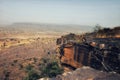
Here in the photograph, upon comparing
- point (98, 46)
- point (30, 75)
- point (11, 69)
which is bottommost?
point (11, 69)

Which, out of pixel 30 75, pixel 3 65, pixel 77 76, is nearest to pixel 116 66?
pixel 77 76

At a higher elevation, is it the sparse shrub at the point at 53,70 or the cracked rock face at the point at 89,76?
the cracked rock face at the point at 89,76

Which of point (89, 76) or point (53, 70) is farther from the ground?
point (89, 76)

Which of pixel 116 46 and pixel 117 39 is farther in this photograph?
pixel 117 39

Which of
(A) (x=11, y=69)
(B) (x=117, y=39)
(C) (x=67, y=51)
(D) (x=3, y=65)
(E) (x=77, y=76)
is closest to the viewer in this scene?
(E) (x=77, y=76)

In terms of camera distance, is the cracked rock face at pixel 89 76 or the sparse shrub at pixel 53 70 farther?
the sparse shrub at pixel 53 70

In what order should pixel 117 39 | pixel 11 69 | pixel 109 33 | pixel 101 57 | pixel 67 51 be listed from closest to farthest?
pixel 101 57, pixel 117 39, pixel 109 33, pixel 67 51, pixel 11 69

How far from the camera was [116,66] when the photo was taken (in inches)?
666

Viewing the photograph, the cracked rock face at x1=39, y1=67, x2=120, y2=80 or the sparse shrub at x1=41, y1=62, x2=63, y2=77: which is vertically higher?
the cracked rock face at x1=39, y1=67, x2=120, y2=80

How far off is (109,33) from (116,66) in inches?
246

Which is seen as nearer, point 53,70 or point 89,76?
point 89,76

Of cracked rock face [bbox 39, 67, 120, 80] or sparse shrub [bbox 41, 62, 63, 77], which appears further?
sparse shrub [bbox 41, 62, 63, 77]

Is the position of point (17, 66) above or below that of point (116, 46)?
below

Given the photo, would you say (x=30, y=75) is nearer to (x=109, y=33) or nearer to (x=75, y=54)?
(x=75, y=54)
